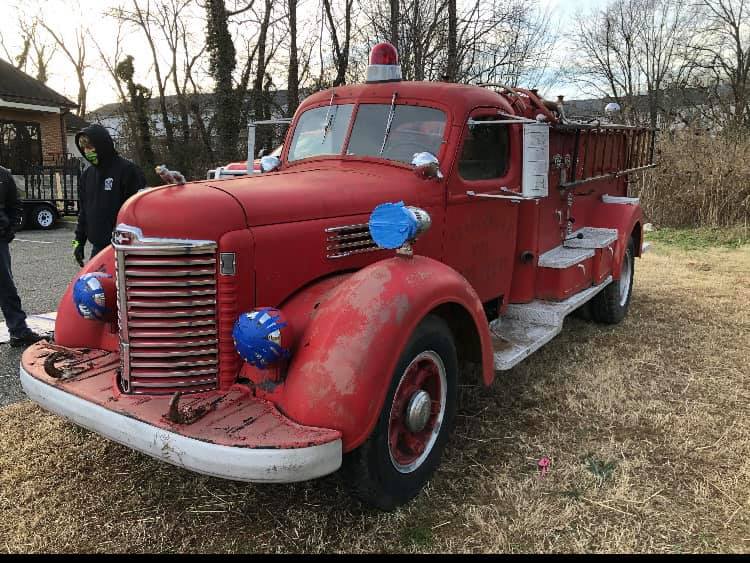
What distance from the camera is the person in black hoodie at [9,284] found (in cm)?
505

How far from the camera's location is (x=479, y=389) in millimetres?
4348

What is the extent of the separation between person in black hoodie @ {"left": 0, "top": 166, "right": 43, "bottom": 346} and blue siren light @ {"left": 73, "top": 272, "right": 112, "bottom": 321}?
234cm

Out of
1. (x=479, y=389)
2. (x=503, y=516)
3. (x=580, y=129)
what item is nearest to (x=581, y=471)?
(x=503, y=516)

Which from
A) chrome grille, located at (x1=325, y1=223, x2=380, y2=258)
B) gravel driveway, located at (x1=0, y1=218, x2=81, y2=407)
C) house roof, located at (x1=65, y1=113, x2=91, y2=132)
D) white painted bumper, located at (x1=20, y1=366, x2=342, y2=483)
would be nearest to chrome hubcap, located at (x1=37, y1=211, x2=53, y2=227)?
gravel driveway, located at (x1=0, y1=218, x2=81, y2=407)

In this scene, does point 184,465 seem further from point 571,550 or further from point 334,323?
point 571,550

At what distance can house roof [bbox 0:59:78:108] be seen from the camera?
62.0 feet

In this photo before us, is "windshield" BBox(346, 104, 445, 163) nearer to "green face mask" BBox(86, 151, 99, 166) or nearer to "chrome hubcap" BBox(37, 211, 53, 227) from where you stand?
"green face mask" BBox(86, 151, 99, 166)

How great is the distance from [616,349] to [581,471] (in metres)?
2.31

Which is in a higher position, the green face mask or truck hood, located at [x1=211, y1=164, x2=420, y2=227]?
the green face mask

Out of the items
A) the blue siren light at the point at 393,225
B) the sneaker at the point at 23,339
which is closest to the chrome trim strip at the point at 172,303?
the blue siren light at the point at 393,225

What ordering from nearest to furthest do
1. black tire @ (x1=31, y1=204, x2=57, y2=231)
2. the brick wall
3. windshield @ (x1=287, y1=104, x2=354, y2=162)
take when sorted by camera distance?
1. windshield @ (x1=287, y1=104, x2=354, y2=162)
2. black tire @ (x1=31, y1=204, x2=57, y2=231)
3. the brick wall

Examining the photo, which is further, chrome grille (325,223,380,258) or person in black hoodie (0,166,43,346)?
person in black hoodie (0,166,43,346)

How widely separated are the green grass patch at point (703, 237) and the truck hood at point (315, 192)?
29.6ft

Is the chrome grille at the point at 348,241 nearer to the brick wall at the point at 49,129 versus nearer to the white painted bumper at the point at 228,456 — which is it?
the white painted bumper at the point at 228,456
